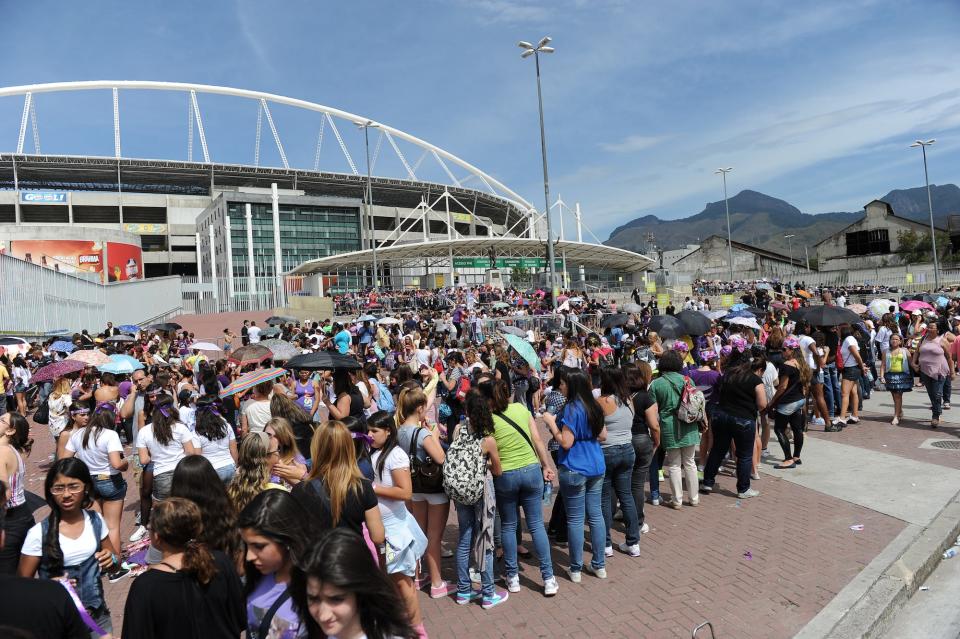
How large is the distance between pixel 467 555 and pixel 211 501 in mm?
2133

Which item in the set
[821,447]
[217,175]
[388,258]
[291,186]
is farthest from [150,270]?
[821,447]

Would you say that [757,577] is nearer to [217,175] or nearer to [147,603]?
[147,603]

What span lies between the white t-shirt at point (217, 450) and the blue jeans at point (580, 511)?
328 cm

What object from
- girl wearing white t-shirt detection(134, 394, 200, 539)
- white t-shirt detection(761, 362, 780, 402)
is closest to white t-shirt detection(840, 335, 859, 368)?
white t-shirt detection(761, 362, 780, 402)

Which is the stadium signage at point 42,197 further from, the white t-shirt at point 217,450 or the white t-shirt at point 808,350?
the white t-shirt at point 808,350

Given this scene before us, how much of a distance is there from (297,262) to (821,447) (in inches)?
2613

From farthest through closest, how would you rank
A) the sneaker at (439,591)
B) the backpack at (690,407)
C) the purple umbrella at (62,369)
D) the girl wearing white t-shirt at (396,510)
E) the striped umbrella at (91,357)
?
the striped umbrella at (91,357) < the purple umbrella at (62,369) < the backpack at (690,407) < the sneaker at (439,591) < the girl wearing white t-shirt at (396,510)

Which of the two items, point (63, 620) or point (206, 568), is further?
point (206, 568)

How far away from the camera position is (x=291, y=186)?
85.2 meters

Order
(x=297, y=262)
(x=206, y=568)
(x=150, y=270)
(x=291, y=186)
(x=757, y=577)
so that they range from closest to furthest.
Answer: (x=206, y=568) < (x=757, y=577) < (x=297, y=262) < (x=150, y=270) < (x=291, y=186)

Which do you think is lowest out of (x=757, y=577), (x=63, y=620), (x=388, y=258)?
(x=757, y=577)

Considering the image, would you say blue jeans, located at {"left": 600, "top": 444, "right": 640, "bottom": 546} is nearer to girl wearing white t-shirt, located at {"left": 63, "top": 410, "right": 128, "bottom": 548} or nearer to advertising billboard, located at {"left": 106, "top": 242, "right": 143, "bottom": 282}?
girl wearing white t-shirt, located at {"left": 63, "top": 410, "right": 128, "bottom": 548}

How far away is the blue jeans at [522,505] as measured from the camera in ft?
15.2

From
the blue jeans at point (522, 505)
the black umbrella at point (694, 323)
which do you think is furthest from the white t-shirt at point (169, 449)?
the black umbrella at point (694, 323)
